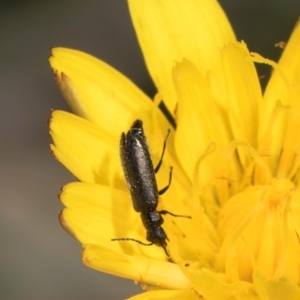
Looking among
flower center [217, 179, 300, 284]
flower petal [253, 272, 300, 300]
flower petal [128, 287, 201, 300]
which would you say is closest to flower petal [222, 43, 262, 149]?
flower center [217, 179, 300, 284]

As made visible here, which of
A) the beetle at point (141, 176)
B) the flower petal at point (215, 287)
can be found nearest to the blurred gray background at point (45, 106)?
the beetle at point (141, 176)

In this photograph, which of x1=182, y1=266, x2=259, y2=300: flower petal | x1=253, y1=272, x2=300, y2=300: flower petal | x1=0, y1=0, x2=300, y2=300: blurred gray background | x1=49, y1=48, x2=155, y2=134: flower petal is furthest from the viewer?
x1=0, y1=0, x2=300, y2=300: blurred gray background

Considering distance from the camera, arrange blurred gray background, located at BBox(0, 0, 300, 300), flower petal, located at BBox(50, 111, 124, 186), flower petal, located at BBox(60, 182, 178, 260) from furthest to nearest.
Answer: blurred gray background, located at BBox(0, 0, 300, 300) → flower petal, located at BBox(50, 111, 124, 186) → flower petal, located at BBox(60, 182, 178, 260)

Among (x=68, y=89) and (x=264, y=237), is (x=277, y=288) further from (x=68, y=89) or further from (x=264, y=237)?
(x=68, y=89)

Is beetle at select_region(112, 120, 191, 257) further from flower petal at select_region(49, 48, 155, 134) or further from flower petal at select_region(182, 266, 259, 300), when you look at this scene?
flower petal at select_region(49, 48, 155, 134)

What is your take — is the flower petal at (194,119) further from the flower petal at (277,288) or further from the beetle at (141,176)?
the flower petal at (277,288)

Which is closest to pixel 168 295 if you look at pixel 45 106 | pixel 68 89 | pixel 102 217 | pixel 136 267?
pixel 136 267
